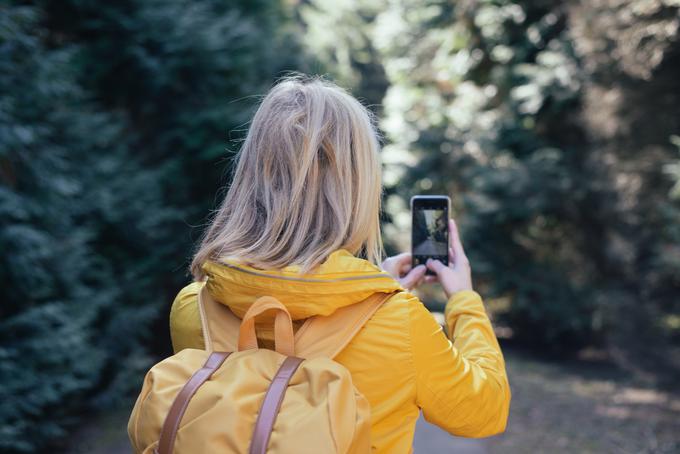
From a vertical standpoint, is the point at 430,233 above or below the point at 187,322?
above

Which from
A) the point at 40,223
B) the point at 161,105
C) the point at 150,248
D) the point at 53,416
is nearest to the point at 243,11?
the point at 161,105

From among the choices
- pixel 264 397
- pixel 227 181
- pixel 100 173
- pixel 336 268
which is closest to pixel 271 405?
pixel 264 397

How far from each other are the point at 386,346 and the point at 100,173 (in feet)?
17.4

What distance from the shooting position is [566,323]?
9.76 m

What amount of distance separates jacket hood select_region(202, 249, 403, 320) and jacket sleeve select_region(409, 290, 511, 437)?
0.14 m

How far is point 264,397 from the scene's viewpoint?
1439mm

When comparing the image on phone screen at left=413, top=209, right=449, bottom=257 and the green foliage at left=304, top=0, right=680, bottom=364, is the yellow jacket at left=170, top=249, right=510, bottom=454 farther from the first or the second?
the green foliage at left=304, top=0, right=680, bottom=364

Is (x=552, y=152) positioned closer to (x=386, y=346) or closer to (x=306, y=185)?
(x=306, y=185)

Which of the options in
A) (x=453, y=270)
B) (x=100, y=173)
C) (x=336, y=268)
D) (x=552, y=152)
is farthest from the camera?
(x=552, y=152)

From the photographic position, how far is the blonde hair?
1.63m

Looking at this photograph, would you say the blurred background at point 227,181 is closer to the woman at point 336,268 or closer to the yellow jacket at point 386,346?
the woman at point 336,268

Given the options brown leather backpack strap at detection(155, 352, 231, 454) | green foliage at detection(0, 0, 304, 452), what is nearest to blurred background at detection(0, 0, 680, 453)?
green foliage at detection(0, 0, 304, 452)

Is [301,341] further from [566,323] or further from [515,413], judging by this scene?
[566,323]

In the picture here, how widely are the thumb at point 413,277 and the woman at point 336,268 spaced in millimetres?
309
